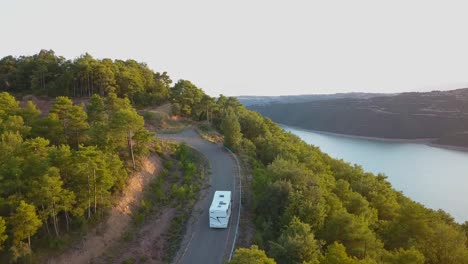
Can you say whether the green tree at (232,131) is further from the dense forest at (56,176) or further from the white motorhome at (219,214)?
the white motorhome at (219,214)

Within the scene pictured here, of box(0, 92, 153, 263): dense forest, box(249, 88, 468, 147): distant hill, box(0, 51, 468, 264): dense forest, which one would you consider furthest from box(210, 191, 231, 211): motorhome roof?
box(249, 88, 468, 147): distant hill

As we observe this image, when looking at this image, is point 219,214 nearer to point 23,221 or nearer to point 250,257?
point 250,257

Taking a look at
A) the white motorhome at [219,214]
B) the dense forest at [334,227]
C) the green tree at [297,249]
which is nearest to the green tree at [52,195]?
the white motorhome at [219,214]

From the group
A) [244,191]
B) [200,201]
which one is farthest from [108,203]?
[244,191]

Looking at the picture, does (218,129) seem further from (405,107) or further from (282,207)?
(405,107)

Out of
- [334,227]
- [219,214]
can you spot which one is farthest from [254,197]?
[334,227]

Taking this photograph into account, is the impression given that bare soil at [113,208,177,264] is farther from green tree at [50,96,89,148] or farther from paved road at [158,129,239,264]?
green tree at [50,96,89,148]
